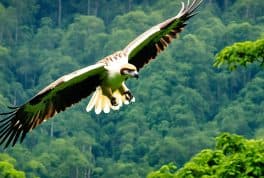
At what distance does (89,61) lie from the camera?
264 ft

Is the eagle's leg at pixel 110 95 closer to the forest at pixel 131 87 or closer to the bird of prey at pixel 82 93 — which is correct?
the bird of prey at pixel 82 93

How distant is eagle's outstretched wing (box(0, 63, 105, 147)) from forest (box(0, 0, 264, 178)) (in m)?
37.7

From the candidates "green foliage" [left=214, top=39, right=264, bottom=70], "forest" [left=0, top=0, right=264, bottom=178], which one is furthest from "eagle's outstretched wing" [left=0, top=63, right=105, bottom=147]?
"forest" [left=0, top=0, right=264, bottom=178]

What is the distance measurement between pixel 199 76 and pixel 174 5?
12.7 m

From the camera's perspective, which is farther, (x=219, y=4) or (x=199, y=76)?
(x=219, y=4)

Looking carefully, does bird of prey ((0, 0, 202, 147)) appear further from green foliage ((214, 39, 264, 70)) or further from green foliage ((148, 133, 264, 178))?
green foliage ((148, 133, 264, 178))

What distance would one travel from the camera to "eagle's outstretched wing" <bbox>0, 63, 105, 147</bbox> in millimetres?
10984

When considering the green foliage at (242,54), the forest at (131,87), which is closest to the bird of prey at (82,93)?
the green foliage at (242,54)

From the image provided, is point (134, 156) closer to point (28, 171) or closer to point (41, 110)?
point (28, 171)

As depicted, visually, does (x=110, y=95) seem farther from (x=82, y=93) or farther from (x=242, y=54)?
(x=242, y=54)

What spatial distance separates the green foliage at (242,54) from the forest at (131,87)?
36.8 meters

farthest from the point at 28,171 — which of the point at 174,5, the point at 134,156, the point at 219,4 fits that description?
the point at 219,4

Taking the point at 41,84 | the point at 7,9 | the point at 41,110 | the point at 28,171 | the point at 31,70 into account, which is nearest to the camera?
the point at 41,110

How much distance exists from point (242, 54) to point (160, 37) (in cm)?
92
